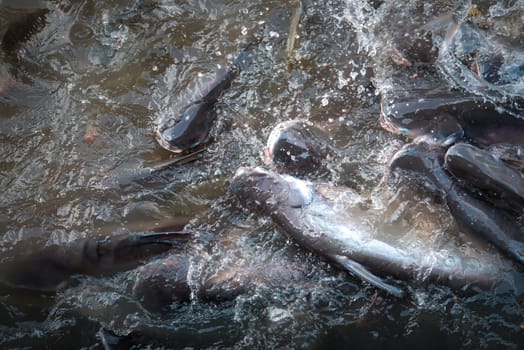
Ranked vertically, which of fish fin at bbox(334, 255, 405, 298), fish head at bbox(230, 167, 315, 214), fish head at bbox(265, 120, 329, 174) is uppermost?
fish head at bbox(265, 120, 329, 174)

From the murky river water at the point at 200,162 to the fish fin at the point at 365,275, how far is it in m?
0.12

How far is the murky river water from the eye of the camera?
107 inches

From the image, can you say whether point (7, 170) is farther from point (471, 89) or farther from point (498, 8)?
point (498, 8)

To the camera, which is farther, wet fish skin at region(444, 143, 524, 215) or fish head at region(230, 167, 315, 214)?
fish head at region(230, 167, 315, 214)

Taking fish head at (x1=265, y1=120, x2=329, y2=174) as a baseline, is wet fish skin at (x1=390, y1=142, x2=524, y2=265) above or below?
below

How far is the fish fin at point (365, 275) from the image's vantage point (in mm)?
2584

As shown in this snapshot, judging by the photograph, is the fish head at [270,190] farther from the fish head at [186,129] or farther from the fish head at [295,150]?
the fish head at [186,129]

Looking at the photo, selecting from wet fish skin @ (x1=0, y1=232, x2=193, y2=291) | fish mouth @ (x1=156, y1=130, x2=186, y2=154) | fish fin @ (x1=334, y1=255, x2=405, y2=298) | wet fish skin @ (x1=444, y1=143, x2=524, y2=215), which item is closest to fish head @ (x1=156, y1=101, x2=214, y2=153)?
fish mouth @ (x1=156, y1=130, x2=186, y2=154)

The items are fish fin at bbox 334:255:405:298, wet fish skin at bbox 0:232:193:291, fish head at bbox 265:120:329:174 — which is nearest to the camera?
fish fin at bbox 334:255:405:298

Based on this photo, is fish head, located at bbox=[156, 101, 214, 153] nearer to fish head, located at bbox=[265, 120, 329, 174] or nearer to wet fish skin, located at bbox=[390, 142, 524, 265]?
fish head, located at bbox=[265, 120, 329, 174]

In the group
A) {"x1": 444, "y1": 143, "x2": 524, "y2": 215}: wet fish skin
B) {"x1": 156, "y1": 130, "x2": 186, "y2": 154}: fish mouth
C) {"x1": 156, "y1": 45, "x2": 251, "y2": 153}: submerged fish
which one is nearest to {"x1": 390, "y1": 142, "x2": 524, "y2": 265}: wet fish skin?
{"x1": 444, "y1": 143, "x2": 524, "y2": 215}: wet fish skin

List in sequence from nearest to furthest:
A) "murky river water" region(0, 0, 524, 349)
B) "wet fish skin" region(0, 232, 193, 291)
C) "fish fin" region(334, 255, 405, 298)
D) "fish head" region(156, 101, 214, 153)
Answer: "fish fin" region(334, 255, 405, 298), "murky river water" region(0, 0, 524, 349), "wet fish skin" region(0, 232, 193, 291), "fish head" region(156, 101, 214, 153)

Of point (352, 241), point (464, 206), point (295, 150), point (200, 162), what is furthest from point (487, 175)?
point (200, 162)

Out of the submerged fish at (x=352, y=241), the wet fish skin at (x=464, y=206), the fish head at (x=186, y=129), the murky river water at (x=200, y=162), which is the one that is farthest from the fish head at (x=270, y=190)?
the wet fish skin at (x=464, y=206)
